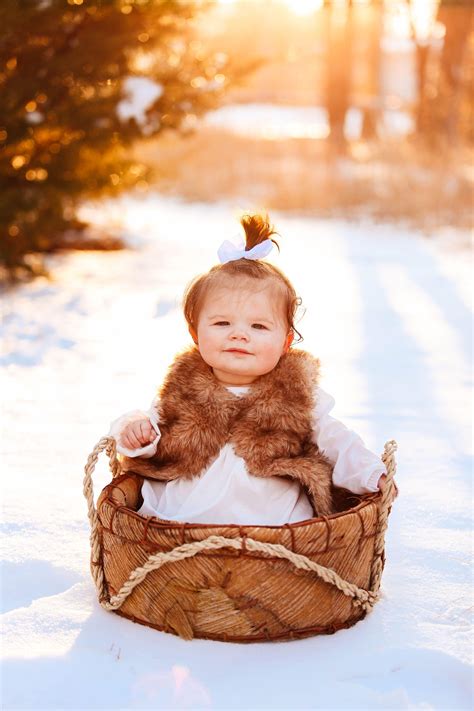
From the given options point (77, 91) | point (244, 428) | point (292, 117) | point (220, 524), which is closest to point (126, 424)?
point (244, 428)

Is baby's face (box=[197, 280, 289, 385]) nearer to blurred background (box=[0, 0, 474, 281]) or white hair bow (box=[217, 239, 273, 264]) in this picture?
white hair bow (box=[217, 239, 273, 264])

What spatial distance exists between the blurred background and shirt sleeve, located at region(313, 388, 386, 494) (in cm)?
337

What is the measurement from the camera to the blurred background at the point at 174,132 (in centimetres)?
547

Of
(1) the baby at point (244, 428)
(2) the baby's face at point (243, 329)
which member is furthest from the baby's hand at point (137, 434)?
(2) the baby's face at point (243, 329)

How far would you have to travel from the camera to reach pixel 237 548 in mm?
1852

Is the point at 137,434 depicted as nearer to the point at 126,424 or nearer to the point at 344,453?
the point at 126,424

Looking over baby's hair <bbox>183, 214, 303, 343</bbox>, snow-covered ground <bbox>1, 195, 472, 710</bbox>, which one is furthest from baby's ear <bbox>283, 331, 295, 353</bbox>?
snow-covered ground <bbox>1, 195, 472, 710</bbox>

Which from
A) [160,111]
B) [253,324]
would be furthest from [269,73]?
[253,324]

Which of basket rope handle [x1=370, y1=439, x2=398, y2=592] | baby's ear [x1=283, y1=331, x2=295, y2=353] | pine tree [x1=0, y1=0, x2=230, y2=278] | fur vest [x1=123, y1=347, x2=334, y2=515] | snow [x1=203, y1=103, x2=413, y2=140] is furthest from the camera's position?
snow [x1=203, y1=103, x2=413, y2=140]

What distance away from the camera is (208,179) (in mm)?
10789

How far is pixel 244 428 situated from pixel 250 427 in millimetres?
14

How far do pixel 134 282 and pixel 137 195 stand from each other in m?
4.77

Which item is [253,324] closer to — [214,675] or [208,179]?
[214,675]

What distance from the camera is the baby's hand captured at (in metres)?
2.21
